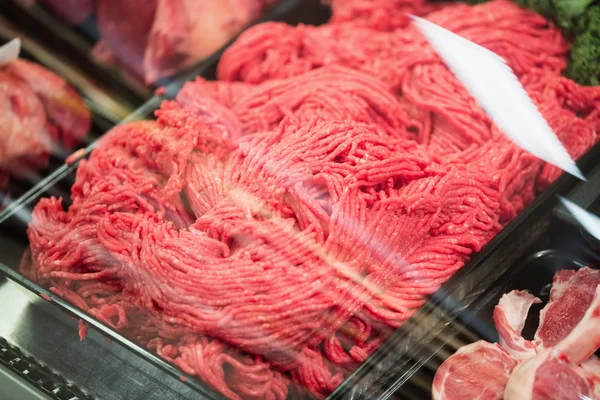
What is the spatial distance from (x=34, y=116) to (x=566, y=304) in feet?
7.24

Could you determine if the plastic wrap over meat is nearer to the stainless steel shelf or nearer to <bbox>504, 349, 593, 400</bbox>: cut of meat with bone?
<bbox>504, 349, 593, 400</bbox>: cut of meat with bone

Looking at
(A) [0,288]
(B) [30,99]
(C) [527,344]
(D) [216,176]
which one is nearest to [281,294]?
(D) [216,176]

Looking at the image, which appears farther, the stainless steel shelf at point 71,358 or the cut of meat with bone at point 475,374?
the stainless steel shelf at point 71,358

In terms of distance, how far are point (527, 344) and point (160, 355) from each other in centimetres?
107

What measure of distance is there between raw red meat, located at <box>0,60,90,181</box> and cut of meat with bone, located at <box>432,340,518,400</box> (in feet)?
6.23

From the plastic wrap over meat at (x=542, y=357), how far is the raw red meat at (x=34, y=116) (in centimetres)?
190

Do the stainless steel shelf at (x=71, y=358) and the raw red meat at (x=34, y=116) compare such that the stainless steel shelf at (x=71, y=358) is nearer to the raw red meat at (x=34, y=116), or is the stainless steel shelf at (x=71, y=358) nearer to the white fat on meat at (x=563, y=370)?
the raw red meat at (x=34, y=116)

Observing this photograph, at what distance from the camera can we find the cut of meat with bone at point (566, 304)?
1998mm

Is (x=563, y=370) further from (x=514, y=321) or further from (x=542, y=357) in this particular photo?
(x=514, y=321)

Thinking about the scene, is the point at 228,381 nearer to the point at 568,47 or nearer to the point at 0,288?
the point at 0,288

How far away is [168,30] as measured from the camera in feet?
10.6

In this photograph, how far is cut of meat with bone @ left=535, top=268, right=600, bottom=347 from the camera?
2.00 metres

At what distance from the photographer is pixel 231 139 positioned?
2479 mm

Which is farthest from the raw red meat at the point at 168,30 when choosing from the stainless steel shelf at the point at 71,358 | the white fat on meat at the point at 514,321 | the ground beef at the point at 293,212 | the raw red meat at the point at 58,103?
the white fat on meat at the point at 514,321
